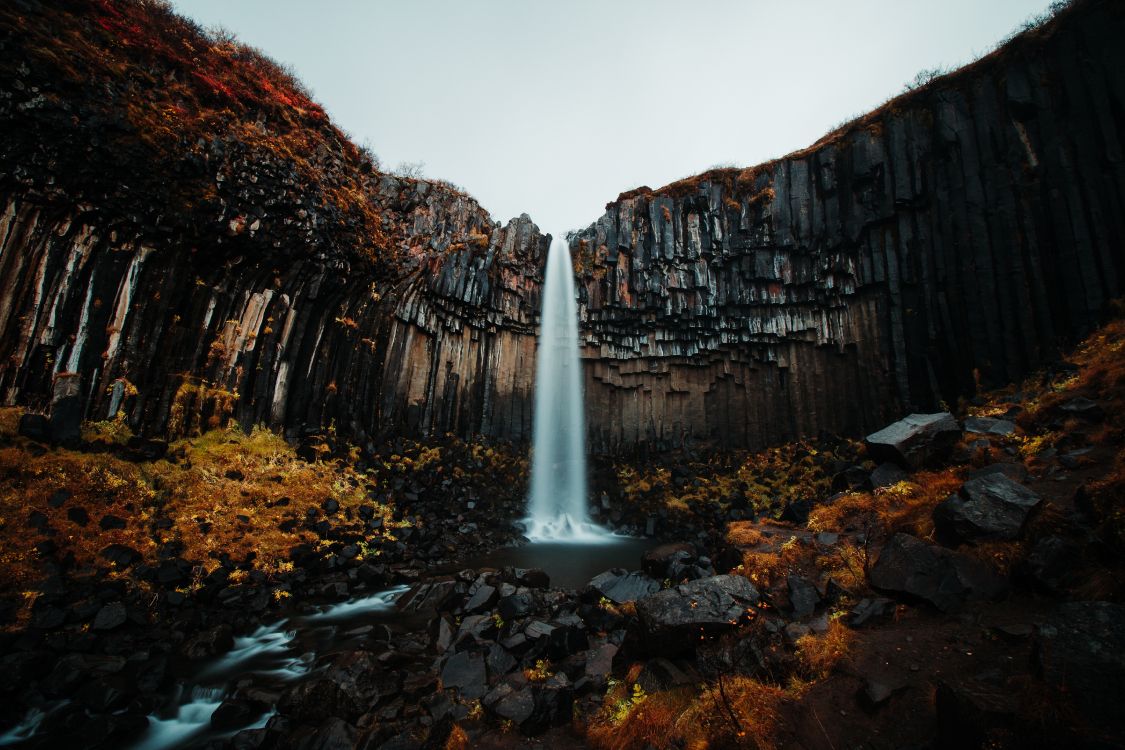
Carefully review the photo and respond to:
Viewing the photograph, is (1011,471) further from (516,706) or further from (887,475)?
(516,706)

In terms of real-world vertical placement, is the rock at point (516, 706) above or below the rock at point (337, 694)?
above

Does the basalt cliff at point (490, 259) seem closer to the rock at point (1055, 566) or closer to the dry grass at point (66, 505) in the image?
the dry grass at point (66, 505)

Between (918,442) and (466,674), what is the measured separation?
1068cm

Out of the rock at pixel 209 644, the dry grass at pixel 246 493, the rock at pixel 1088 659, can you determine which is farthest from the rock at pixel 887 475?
the dry grass at pixel 246 493

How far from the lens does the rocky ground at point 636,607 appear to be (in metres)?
3.72

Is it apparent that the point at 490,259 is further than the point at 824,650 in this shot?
Yes

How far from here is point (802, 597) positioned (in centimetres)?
582

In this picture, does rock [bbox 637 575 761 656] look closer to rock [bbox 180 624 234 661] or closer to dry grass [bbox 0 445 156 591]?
rock [bbox 180 624 234 661]

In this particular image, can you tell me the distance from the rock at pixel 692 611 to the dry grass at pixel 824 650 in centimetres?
84

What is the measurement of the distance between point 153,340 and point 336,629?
32.7ft

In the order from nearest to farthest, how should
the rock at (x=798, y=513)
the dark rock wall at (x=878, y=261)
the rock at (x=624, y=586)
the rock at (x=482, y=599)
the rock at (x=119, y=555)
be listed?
1. the rock at (x=624, y=586)
2. the rock at (x=482, y=599)
3. the rock at (x=119, y=555)
4. the rock at (x=798, y=513)
5. the dark rock wall at (x=878, y=261)

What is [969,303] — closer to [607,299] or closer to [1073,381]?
[1073,381]

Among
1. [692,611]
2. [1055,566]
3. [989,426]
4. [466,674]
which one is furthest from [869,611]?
[989,426]

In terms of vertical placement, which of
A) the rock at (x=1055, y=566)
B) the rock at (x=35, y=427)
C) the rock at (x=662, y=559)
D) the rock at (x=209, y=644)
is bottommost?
the rock at (x=209, y=644)
